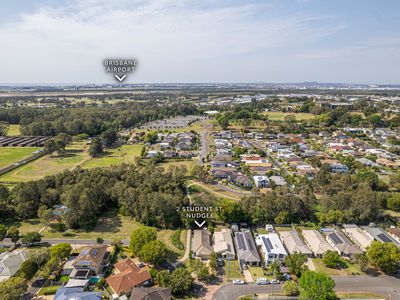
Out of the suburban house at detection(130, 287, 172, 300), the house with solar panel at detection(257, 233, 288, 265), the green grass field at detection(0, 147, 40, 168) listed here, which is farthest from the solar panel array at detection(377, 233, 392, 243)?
the green grass field at detection(0, 147, 40, 168)

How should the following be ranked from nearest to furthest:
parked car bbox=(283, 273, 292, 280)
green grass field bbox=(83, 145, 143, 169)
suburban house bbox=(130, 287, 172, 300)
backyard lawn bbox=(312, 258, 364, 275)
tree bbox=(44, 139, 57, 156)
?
suburban house bbox=(130, 287, 172, 300)
parked car bbox=(283, 273, 292, 280)
backyard lawn bbox=(312, 258, 364, 275)
green grass field bbox=(83, 145, 143, 169)
tree bbox=(44, 139, 57, 156)

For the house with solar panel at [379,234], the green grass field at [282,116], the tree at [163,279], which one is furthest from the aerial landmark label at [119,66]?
the green grass field at [282,116]

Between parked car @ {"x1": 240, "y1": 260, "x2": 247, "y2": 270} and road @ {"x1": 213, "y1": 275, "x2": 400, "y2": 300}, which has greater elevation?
parked car @ {"x1": 240, "y1": 260, "x2": 247, "y2": 270}

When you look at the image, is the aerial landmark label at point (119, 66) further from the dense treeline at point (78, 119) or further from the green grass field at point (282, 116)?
the green grass field at point (282, 116)

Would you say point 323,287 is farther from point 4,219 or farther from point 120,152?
point 120,152

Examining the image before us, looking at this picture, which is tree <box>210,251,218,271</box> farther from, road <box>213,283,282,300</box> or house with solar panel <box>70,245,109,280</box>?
house with solar panel <box>70,245,109,280</box>

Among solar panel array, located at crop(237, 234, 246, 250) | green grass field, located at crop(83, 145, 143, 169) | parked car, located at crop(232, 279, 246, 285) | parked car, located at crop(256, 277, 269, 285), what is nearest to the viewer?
parked car, located at crop(232, 279, 246, 285)

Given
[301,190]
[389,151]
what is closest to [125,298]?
[301,190]
